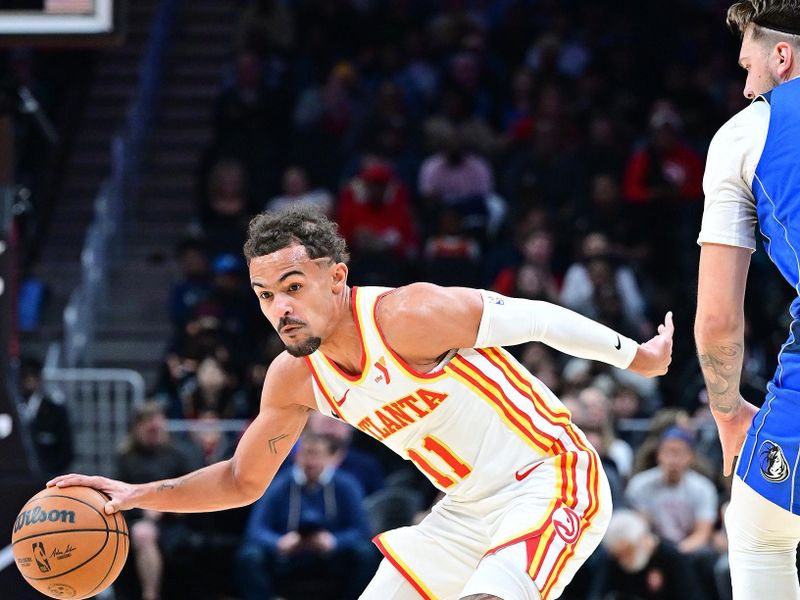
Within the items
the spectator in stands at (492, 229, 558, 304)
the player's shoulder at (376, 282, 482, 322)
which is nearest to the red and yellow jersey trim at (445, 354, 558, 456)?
the player's shoulder at (376, 282, 482, 322)

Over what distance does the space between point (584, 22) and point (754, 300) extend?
4629 millimetres

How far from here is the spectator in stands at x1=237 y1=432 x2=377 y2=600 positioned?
8.80 m

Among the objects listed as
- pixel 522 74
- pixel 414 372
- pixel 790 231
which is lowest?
pixel 414 372

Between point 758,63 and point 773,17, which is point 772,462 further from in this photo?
point 773,17

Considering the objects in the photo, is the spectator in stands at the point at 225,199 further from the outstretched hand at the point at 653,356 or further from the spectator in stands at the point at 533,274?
the outstretched hand at the point at 653,356

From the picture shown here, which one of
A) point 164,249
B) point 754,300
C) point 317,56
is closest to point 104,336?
point 164,249

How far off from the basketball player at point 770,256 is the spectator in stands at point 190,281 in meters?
8.21

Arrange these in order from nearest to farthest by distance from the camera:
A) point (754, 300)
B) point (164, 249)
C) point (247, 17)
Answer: point (754, 300) → point (164, 249) → point (247, 17)

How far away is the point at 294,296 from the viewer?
453cm

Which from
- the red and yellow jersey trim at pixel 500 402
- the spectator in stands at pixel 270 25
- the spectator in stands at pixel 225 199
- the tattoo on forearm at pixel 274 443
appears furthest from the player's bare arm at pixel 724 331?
the spectator in stands at pixel 270 25

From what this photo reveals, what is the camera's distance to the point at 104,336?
42.7 feet

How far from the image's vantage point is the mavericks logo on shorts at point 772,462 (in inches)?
144

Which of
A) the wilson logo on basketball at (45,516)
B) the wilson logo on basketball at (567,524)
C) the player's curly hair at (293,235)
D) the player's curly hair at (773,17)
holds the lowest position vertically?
the wilson logo on basketball at (45,516)

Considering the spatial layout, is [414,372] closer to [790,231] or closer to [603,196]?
[790,231]
